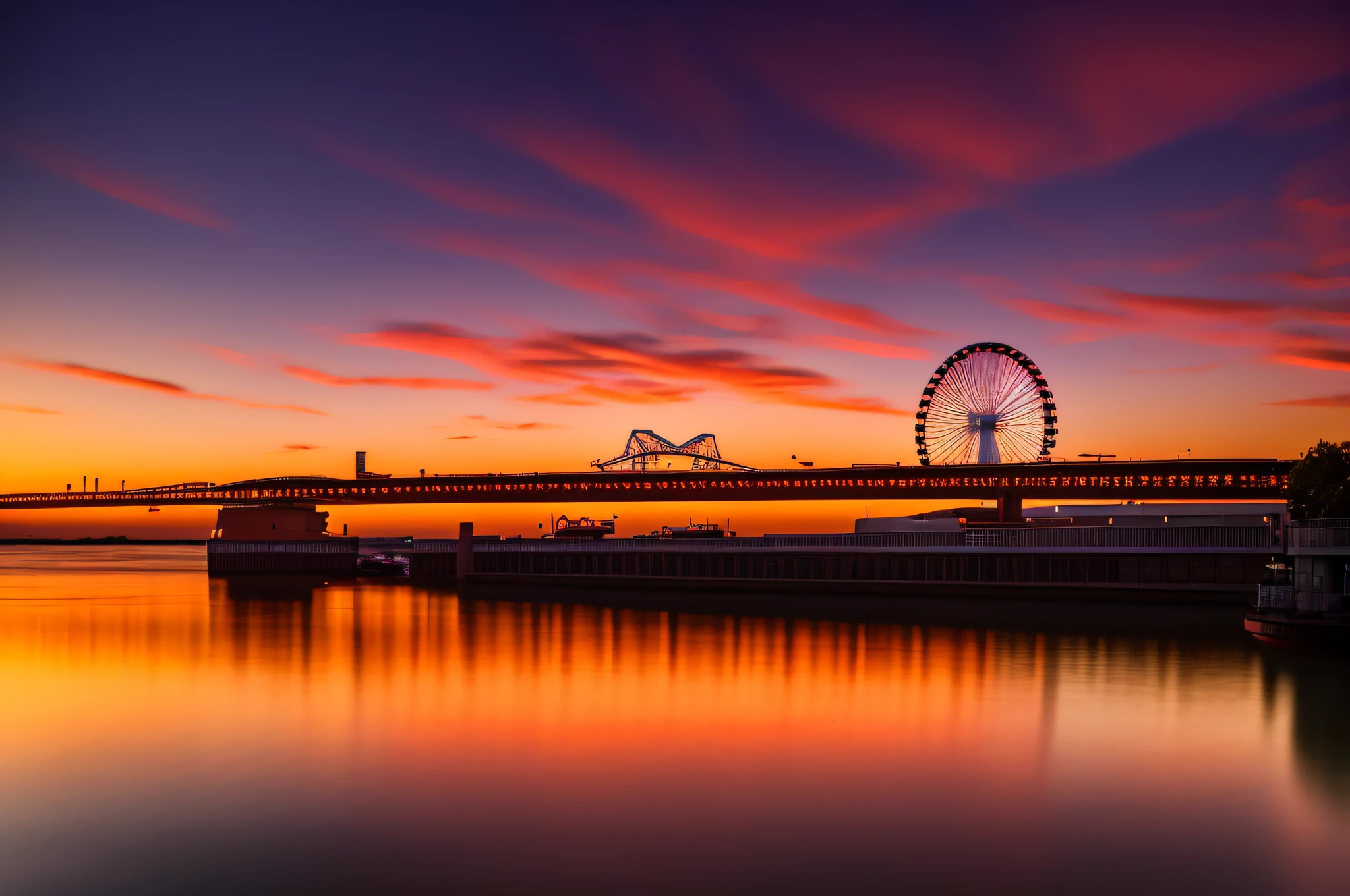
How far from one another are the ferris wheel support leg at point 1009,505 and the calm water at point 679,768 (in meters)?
74.5

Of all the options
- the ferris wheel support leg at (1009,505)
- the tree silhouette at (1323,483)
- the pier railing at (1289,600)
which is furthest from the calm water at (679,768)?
the ferris wheel support leg at (1009,505)

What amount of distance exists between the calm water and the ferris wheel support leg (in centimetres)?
7446

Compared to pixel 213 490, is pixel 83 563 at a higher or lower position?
lower

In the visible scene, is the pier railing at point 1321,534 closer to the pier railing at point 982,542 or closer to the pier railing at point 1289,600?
the pier railing at point 1289,600

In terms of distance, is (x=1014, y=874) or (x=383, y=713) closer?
(x=1014, y=874)

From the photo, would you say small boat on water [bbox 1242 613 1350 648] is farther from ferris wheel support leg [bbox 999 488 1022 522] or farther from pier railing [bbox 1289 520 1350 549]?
ferris wheel support leg [bbox 999 488 1022 522]

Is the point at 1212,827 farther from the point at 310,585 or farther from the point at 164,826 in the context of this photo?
the point at 310,585

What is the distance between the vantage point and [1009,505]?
121750 millimetres

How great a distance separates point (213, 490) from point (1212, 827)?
602 ft

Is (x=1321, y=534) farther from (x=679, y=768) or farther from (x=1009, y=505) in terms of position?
(x=1009, y=505)

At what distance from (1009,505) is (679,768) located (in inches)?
4251

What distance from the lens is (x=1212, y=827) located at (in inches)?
635

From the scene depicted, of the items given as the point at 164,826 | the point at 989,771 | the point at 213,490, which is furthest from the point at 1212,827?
the point at 213,490

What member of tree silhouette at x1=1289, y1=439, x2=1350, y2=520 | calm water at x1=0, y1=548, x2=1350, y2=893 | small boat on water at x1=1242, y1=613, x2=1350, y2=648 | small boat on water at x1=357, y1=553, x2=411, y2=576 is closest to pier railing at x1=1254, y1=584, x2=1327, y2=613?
small boat on water at x1=1242, y1=613, x2=1350, y2=648
